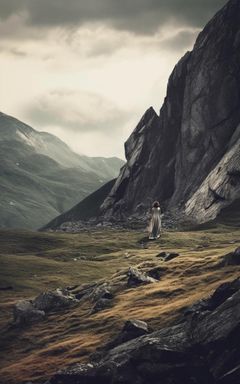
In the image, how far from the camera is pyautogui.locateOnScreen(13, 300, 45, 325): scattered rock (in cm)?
13475

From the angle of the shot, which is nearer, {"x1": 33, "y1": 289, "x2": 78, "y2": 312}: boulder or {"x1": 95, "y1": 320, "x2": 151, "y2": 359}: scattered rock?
{"x1": 95, "y1": 320, "x2": 151, "y2": 359}: scattered rock

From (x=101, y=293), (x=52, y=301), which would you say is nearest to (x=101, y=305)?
(x=101, y=293)

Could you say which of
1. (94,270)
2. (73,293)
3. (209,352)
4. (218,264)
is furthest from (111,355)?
(94,270)

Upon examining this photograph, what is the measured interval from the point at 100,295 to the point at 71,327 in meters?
13.9

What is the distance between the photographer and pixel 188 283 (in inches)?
4656

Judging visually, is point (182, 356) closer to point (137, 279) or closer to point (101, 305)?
point (101, 305)

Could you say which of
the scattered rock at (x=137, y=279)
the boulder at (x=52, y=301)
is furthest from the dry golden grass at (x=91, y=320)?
the boulder at (x=52, y=301)

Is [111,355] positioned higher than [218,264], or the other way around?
[218,264]

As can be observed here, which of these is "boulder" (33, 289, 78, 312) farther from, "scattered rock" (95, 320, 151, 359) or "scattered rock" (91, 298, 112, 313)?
"scattered rock" (95, 320, 151, 359)

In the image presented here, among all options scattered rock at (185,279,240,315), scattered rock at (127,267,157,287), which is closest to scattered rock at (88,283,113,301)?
scattered rock at (127,267,157,287)

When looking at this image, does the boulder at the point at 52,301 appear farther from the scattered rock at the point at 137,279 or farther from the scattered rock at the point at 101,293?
the scattered rock at the point at 137,279

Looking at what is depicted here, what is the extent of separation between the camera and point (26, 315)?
135 metres

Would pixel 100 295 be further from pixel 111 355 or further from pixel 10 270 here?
pixel 10 270

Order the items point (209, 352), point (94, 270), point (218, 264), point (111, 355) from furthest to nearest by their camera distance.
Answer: point (94, 270) < point (218, 264) < point (111, 355) < point (209, 352)
